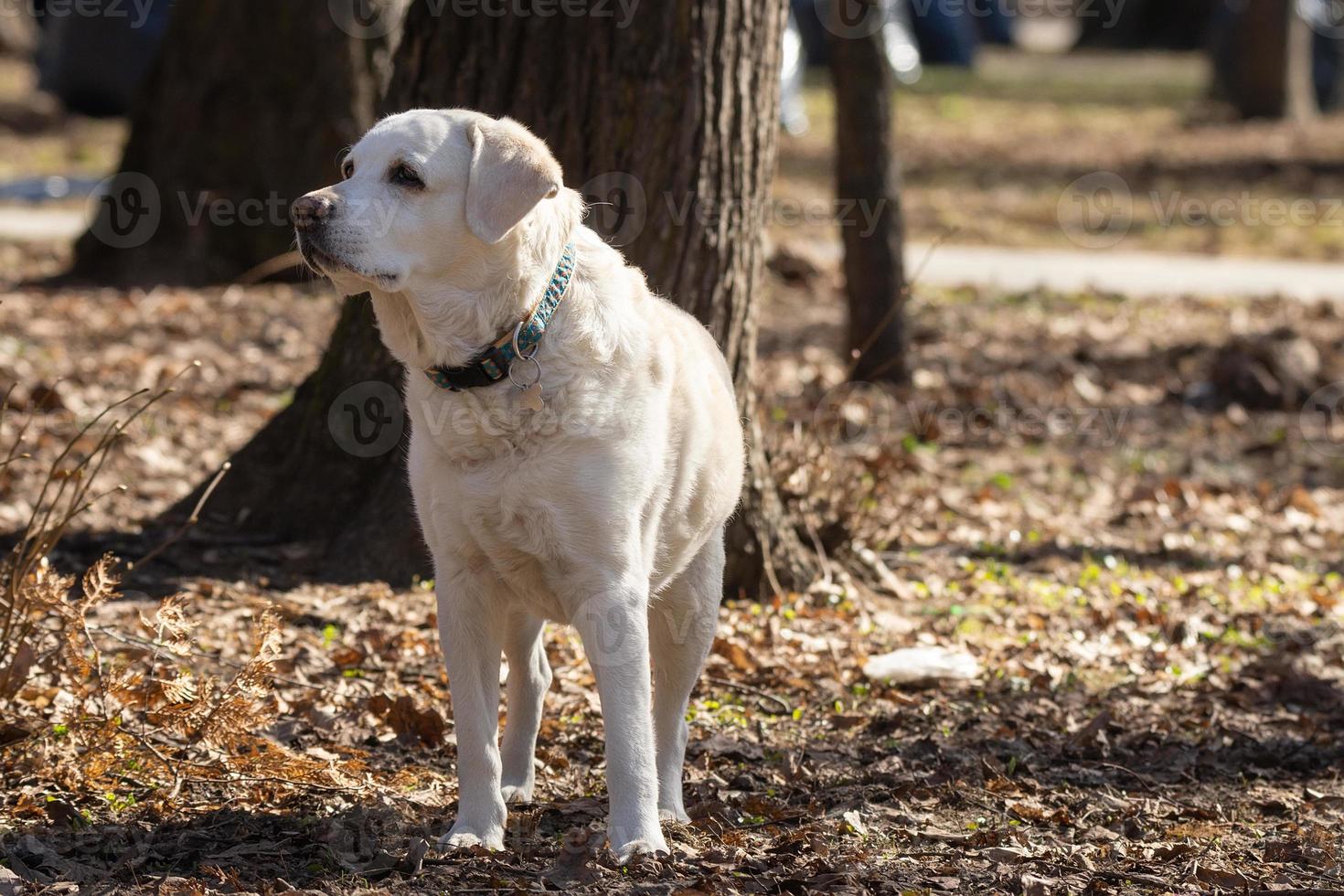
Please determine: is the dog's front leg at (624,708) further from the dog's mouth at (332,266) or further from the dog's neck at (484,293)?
the dog's mouth at (332,266)

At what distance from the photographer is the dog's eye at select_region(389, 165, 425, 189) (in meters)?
3.77

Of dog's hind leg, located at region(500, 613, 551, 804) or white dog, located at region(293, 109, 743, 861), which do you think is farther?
dog's hind leg, located at region(500, 613, 551, 804)

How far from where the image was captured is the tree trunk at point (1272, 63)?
21.6 meters

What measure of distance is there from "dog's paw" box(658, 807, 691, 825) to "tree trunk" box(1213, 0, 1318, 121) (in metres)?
20.3

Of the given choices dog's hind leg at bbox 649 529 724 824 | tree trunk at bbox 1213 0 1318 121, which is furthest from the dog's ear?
tree trunk at bbox 1213 0 1318 121

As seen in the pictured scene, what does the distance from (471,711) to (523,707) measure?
0.44m

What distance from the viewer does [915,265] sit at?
1270 centimetres

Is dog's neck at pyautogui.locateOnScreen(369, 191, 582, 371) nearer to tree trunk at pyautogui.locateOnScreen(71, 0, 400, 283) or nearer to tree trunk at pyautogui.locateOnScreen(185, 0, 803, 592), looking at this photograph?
tree trunk at pyautogui.locateOnScreen(185, 0, 803, 592)

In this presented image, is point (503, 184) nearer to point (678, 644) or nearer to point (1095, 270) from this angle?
point (678, 644)

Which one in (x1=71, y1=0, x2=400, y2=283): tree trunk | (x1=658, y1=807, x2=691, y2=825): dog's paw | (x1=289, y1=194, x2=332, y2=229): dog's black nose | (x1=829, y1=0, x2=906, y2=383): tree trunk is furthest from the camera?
(x1=71, y1=0, x2=400, y2=283): tree trunk

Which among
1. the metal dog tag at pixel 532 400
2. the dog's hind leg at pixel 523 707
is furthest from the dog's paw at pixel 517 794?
the metal dog tag at pixel 532 400

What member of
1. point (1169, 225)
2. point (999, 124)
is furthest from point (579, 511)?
point (999, 124)

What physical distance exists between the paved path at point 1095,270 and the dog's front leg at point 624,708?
28.2 feet

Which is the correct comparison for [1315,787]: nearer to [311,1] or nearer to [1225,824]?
[1225,824]
